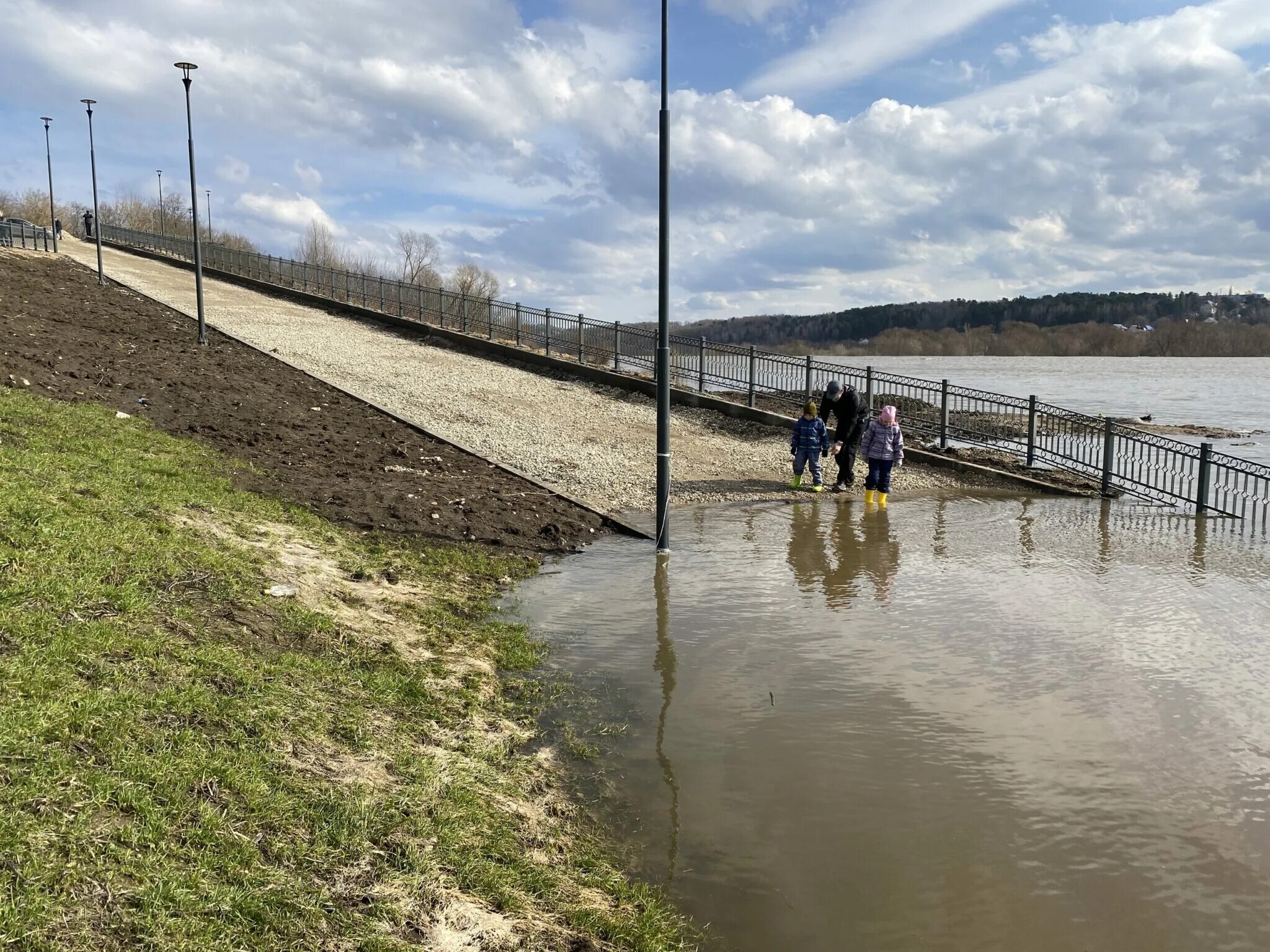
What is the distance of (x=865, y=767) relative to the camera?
4.87 metres

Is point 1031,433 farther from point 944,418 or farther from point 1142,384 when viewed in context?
point 1142,384

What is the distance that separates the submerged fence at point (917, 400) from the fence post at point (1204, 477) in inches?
0.8

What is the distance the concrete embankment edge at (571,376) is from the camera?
15000mm

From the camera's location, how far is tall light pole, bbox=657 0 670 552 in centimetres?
1005

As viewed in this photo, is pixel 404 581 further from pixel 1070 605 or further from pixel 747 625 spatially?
pixel 1070 605

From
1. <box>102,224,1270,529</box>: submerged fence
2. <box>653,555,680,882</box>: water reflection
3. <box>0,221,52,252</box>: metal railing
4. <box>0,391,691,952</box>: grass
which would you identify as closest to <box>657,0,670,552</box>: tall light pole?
<box>653,555,680,882</box>: water reflection

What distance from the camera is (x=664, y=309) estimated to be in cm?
1052

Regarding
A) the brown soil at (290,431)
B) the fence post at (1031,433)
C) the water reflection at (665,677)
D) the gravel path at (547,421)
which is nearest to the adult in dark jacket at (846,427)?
the gravel path at (547,421)

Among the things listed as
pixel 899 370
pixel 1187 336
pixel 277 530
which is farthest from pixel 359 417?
pixel 1187 336

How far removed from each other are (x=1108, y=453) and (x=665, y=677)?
11.4 m

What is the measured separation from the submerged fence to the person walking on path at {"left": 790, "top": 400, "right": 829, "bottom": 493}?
400cm

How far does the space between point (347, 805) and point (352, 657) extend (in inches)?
77.9

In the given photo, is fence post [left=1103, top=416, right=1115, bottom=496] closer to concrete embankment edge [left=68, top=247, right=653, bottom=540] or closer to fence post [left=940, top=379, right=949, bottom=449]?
fence post [left=940, top=379, right=949, bottom=449]

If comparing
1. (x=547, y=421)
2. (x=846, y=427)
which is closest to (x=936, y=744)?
(x=846, y=427)
